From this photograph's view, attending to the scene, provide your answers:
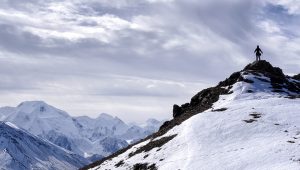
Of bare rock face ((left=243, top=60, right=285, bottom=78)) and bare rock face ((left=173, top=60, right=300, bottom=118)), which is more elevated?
bare rock face ((left=243, top=60, right=285, bottom=78))

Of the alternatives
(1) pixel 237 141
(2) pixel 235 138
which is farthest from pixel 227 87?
(1) pixel 237 141

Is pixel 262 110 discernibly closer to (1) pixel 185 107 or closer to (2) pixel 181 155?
(2) pixel 181 155

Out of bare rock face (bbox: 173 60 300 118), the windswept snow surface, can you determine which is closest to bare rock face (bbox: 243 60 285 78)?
bare rock face (bbox: 173 60 300 118)

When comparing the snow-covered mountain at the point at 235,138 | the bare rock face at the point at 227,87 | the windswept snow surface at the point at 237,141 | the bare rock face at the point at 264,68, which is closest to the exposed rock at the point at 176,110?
the bare rock face at the point at 227,87

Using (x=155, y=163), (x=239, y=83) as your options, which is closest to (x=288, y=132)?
(x=155, y=163)

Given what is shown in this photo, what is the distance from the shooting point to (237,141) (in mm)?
57688

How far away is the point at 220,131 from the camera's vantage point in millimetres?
62000

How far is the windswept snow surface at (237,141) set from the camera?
4931 centimetres

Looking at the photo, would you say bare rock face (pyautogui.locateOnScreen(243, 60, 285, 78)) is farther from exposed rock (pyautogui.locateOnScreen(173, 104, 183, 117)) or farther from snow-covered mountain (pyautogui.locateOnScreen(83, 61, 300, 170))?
exposed rock (pyautogui.locateOnScreen(173, 104, 183, 117))

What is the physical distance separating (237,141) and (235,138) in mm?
1210

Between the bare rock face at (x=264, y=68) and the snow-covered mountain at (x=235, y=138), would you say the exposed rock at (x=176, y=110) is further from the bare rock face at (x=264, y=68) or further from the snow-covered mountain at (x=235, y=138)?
the bare rock face at (x=264, y=68)

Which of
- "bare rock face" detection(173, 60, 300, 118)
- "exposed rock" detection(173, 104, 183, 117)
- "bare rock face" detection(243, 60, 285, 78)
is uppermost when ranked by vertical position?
"bare rock face" detection(243, 60, 285, 78)

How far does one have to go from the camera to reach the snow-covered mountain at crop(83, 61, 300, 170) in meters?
49.9

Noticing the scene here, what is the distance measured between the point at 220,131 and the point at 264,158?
13573mm
